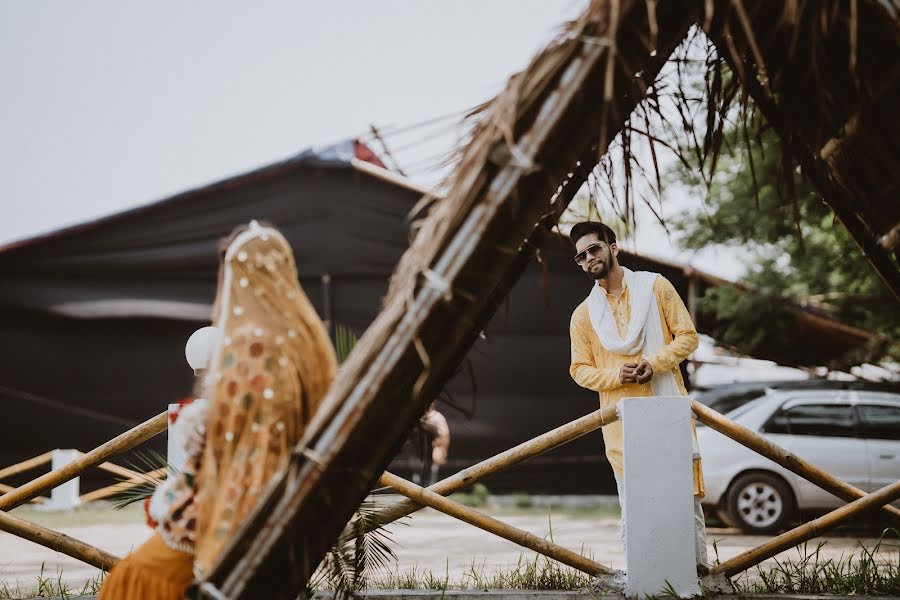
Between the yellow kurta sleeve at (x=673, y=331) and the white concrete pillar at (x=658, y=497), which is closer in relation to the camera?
the white concrete pillar at (x=658, y=497)

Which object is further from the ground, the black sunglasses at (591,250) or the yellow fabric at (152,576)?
the black sunglasses at (591,250)

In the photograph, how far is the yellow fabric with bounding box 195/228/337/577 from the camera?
2.46m

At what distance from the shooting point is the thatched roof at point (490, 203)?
242cm

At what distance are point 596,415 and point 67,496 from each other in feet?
33.2

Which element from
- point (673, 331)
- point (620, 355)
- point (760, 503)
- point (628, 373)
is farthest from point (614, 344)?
point (760, 503)

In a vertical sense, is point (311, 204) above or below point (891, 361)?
above

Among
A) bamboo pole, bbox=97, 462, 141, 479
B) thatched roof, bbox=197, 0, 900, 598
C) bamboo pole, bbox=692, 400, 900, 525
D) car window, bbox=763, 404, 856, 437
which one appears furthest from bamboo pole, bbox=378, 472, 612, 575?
car window, bbox=763, 404, 856, 437

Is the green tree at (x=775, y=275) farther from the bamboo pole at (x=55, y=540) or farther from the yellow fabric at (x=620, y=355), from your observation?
the bamboo pole at (x=55, y=540)

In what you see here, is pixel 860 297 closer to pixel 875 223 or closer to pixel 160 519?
pixel 875 223

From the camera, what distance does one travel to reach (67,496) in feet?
39.2

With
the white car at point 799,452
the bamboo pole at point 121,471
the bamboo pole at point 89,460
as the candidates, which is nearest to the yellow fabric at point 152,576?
the bamboo pole at point 121,471

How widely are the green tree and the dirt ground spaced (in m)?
3.66

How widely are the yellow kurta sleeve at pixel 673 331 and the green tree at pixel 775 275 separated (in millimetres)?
7269

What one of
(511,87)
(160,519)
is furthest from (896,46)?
(160,519)
